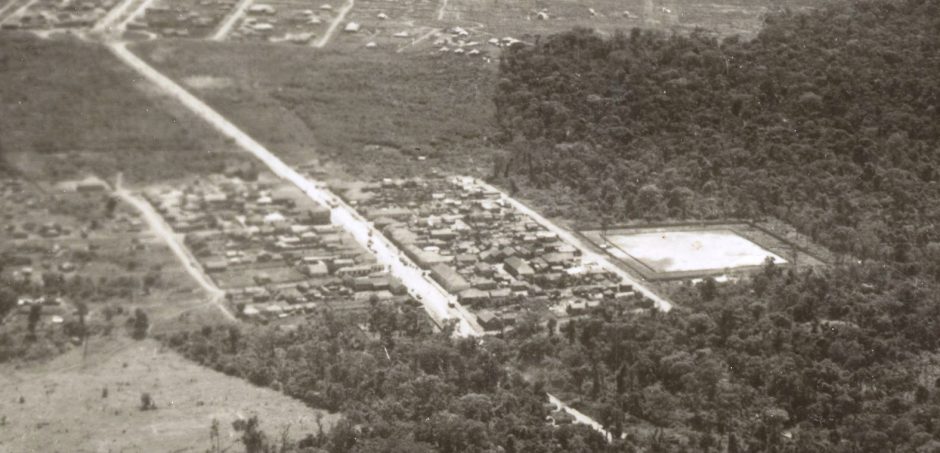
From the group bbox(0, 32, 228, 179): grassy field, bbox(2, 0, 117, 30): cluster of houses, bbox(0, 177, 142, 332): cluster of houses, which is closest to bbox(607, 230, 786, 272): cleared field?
bbox(0, 32, 228, 179): grassy field

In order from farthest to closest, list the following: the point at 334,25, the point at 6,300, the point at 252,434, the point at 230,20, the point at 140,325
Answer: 1. the point at 334,25
2. the point at 230,20
3. the point at 6,300
4. the point at 140,325
5. the point at 252,434

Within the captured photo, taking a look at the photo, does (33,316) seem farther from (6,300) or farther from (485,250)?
(485,250)

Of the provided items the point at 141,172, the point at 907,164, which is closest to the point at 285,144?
the point at 141,172

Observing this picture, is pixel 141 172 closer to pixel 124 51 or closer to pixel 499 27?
pixel 124 51

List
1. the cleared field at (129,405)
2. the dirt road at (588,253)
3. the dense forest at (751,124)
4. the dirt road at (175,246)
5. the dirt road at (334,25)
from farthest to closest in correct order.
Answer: the dirt road at (334,25) < the dense forest at (751,124) < the dirt road at (588,253) < the dirt road at (175,246) < the cleared field at (129,405)

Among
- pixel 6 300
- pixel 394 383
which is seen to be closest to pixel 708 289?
pixel 394 383

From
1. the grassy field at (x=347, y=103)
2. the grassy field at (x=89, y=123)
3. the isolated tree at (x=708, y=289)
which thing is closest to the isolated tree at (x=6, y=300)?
the grassy field at (x=89, y=123)

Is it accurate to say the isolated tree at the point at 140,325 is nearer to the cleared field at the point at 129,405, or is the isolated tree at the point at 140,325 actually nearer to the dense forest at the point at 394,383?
the cleared field at the point at 129,405
